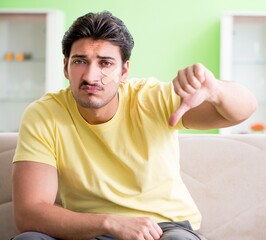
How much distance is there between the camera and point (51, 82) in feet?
16.0

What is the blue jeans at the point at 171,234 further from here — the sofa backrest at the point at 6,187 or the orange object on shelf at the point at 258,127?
the orange object on shelf at the point at 258,127

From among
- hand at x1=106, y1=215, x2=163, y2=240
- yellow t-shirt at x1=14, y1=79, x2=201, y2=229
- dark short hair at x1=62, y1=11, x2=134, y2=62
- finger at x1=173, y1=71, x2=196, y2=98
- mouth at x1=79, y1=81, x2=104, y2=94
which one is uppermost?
dark short hair at x1=62, y1=11, x2=134, y2=62

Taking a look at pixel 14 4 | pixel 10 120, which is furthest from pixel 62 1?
pixel 10 120

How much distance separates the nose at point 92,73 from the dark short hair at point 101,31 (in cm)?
9

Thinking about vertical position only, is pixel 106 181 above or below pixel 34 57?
below

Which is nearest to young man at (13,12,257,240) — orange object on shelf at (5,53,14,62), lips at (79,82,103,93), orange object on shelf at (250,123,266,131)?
lips at (79,82,103,93)

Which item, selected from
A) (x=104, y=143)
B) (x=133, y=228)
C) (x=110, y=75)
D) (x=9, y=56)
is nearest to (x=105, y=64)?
(x=110, y=75)

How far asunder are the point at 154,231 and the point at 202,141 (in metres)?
0.58

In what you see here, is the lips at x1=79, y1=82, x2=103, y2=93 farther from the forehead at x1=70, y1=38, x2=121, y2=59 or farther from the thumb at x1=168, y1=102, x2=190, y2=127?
the thumb at x1=168, y1=102, x2=190, y2=127

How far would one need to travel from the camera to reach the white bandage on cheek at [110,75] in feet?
5.38

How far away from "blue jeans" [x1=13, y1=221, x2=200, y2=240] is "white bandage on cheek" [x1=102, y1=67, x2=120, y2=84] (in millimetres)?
424

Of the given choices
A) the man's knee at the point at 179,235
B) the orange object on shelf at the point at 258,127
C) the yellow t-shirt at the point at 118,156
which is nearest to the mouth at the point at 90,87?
the yellow t-shirt at the point at 118,156

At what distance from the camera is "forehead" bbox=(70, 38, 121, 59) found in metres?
1.66

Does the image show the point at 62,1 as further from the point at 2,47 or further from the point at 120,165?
the point at 120,165
